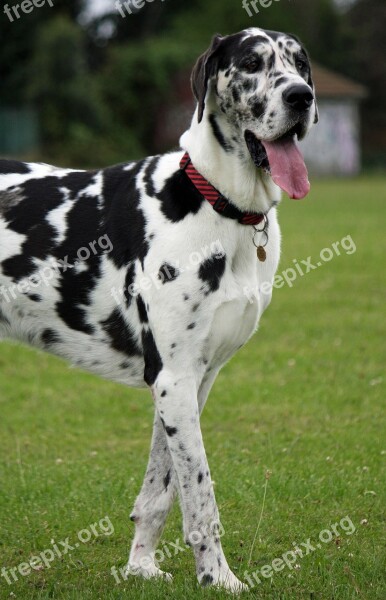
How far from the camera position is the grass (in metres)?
4.58

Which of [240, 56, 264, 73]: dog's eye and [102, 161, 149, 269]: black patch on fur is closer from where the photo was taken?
[240, 56, 264, 73]: dog's eye

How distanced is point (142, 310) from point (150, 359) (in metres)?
0.21

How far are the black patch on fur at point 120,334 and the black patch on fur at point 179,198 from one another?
49cm

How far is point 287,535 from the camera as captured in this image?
503cm

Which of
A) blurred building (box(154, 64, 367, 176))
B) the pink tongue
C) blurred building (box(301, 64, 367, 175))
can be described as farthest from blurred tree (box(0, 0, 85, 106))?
the pink tongue

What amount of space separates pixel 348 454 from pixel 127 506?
1603mm

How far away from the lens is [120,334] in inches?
170

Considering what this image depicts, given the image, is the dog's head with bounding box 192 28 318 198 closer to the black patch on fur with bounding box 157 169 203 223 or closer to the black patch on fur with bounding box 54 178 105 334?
the black patch on fur with bounding box 157 169 203 223

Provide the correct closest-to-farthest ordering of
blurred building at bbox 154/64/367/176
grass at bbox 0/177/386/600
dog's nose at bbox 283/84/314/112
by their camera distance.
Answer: dog's nose at bbox 283/84/314/112 → grass at bbox 0/177/386/600 → blurred building at bbox 154/64/367/176

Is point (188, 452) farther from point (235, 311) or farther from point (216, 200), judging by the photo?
point (216, 200)

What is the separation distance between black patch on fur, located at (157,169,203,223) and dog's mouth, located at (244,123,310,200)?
31 centimetres

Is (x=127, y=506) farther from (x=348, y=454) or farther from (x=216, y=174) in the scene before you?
(x=216, y=174)

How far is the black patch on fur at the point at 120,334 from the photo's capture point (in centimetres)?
429

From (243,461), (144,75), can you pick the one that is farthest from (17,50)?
(243,461)
